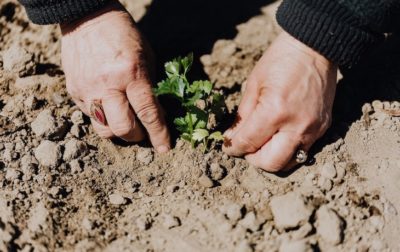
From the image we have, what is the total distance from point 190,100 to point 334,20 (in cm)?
76

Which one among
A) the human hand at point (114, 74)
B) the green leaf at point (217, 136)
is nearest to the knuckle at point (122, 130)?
the human hand at point (114, 74)

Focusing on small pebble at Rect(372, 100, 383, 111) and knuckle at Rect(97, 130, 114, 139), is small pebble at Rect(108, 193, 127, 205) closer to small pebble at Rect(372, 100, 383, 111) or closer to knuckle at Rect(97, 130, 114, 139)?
knuckle at Rect(97, 130, 114, 139)

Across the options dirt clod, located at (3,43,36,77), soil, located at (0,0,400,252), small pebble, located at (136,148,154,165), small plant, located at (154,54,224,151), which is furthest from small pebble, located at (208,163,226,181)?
dirt clod, located at (3,43,36,77)

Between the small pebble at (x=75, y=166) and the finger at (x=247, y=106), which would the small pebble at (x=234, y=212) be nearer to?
the finger at (x=247, y=106)

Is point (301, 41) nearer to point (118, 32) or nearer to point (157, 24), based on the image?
point (118, 32)

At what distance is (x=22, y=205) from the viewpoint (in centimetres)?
221

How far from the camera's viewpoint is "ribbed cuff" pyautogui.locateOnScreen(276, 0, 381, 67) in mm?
2176

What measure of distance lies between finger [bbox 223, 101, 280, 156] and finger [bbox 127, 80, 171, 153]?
350 millimetres

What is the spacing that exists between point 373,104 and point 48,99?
1.80m

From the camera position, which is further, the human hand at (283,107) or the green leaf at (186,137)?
the green leaf at (186,137)

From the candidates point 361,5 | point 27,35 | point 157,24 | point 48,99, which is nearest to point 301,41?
point 361,5

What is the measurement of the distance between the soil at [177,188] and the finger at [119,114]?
204 millimetres

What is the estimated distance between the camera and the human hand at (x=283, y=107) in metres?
2.22

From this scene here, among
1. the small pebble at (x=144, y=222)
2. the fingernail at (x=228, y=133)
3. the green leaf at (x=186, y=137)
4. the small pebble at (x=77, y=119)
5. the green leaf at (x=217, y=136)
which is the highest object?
the green leaf at (x=217, y=136)
